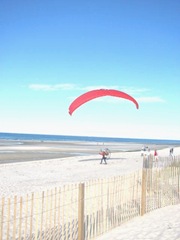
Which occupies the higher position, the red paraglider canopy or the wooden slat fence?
the red paraglider canopy

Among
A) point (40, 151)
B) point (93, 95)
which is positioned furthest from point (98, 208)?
point (40, 151)

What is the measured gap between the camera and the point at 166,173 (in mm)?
11336

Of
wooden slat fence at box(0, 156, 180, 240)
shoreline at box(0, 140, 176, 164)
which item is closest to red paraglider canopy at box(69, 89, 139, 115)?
wooden slat fence at box(0, 156, 180, 240)

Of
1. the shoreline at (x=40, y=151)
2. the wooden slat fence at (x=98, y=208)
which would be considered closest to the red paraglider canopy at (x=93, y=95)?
the wooden slat fence at (x=98, y=208)

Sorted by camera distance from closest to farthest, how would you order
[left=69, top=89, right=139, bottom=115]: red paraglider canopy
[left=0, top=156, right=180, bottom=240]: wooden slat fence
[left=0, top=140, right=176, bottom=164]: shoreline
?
[left=0, top=156, right=180, bottom=240]: wooden slat fence, [left=69, top=89, right=139, bottom=115]: red paraglider canopy, [left=0, top=140, right=176, bottom=164]: shoreline

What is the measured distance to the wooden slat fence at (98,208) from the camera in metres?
7.18

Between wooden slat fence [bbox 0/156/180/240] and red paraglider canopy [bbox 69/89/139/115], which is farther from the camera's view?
red paraglider canopy [bbox 69/89/139/115]

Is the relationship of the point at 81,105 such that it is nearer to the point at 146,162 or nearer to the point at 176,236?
the point at 146,162

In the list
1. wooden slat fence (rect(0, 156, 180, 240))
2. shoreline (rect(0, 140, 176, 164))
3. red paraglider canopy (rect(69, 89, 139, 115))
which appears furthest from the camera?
shoreline (rect(0, 140, 176, 164))

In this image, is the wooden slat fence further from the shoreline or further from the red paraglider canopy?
the shoreline

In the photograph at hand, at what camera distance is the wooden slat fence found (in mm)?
7181

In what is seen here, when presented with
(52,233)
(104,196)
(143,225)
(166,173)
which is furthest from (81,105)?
(52,233)

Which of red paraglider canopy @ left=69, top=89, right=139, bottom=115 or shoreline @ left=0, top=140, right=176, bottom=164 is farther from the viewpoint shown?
shoreline @ left=0, top=140, right=176, bottom=164

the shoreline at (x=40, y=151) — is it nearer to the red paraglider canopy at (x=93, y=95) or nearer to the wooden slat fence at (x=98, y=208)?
the red paraglider canopy at (x=93, y=95)
